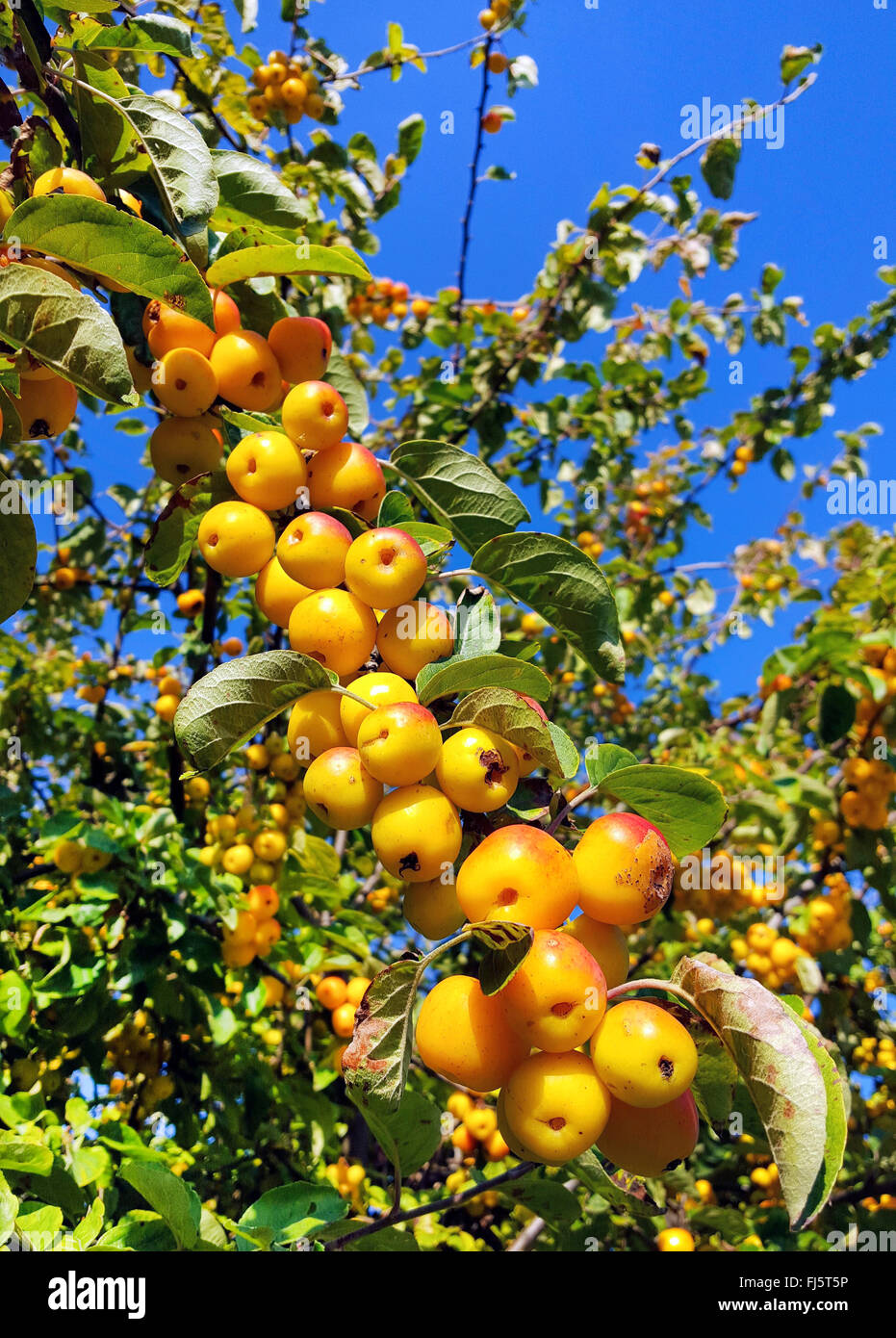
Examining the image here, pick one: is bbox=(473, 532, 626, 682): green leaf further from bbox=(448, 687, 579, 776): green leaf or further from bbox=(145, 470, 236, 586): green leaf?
bbox=(145, 470, 236, 586): green leaf

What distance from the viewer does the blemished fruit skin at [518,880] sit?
0.81m

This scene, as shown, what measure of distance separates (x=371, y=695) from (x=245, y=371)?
57cm

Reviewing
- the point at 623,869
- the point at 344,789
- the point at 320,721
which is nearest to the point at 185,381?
the point at 320,721

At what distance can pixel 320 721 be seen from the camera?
104 centimetres

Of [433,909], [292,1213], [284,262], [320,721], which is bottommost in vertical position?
[292,1213]

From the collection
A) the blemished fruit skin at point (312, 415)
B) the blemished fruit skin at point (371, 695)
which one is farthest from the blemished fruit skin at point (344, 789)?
the blemished fruit skin at point (312, 415)

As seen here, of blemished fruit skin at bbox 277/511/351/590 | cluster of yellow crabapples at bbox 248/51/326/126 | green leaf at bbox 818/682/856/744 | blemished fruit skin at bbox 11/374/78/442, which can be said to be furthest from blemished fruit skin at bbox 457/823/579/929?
cluster of yellow crabapples at bbox 248/51/326/126

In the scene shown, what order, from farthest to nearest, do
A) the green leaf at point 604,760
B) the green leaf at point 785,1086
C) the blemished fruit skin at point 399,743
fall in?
the green leaf at point 604,760 < the blemished fruit skin at point 399,743 < the green leaf at point 785,1086

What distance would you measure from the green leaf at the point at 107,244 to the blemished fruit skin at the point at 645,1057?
103 centimetres

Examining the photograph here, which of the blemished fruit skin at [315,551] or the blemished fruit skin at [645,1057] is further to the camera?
the blemished fruit skin at [315,551]

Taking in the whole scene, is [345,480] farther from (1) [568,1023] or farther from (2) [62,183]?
(1) [568,1023]

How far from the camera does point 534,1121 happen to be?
0.77 metres

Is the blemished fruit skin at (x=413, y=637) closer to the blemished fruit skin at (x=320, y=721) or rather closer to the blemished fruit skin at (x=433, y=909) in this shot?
the blemished fruit skin at (x=320, y=721)

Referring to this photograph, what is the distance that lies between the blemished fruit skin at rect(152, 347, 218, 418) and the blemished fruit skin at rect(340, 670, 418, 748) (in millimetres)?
511
